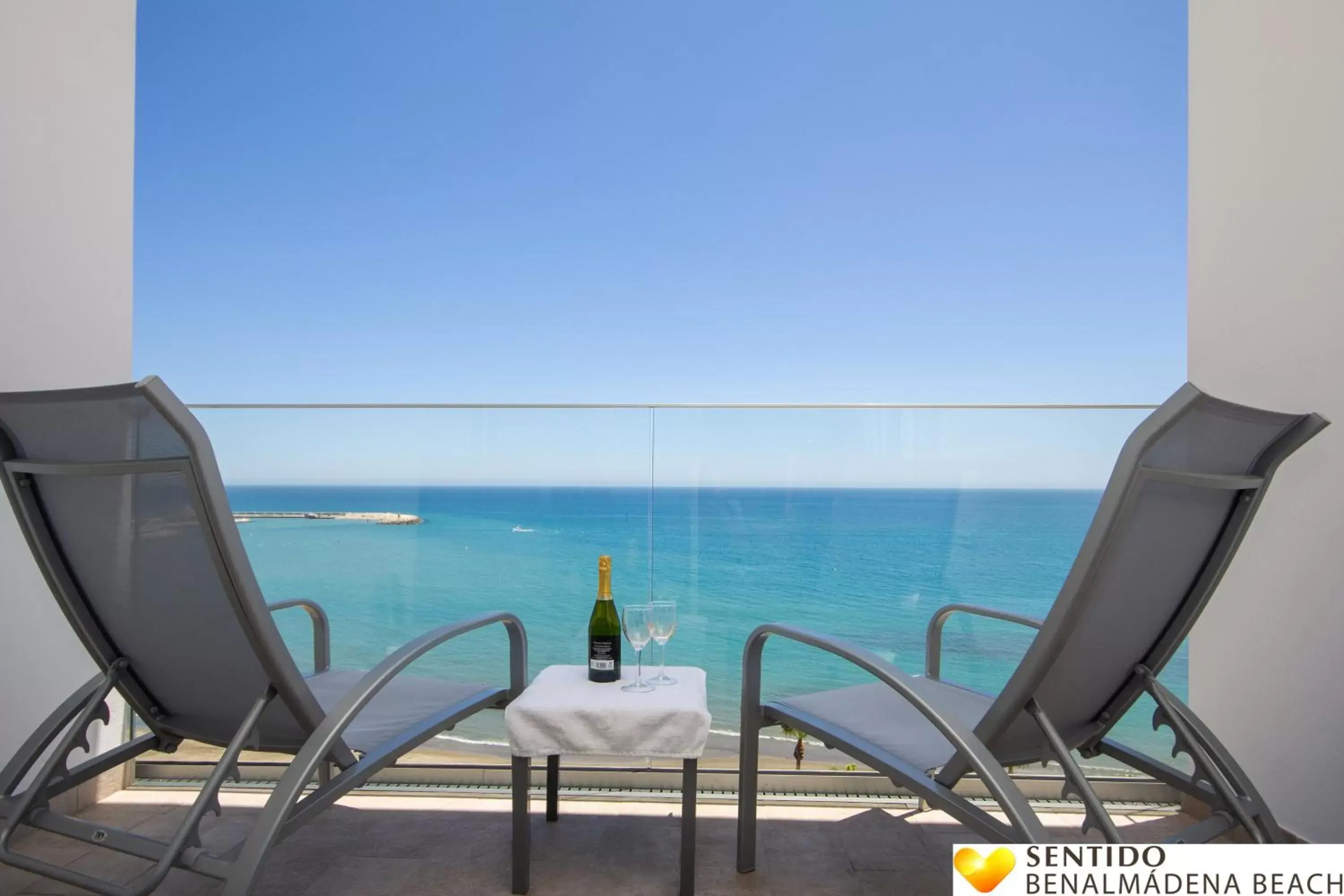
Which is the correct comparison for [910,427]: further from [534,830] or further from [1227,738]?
[534,830]

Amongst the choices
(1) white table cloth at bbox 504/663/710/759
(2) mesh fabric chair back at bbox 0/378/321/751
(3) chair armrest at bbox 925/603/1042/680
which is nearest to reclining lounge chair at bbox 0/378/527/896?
(2) mesh fabric chair back at bbox 0/378/321/751

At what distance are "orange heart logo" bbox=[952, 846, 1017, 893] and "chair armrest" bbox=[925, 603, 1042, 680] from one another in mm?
709

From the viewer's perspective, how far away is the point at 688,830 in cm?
191

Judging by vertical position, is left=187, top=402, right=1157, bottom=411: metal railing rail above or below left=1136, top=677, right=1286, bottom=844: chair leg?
above

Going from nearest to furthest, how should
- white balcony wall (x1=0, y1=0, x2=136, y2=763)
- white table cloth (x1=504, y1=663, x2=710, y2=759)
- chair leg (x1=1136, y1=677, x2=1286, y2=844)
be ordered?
chair leg (x1=1136, y1=677, x2=1286, y2=844) < white table cloth (x1=504, y1=663, x2=710, y2=759) < white balcony wall (x1=0, y1=0, x2=136, y2=763)

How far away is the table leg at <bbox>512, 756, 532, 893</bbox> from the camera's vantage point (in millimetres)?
1959

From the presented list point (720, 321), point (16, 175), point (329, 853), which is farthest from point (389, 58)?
point (329, 853)

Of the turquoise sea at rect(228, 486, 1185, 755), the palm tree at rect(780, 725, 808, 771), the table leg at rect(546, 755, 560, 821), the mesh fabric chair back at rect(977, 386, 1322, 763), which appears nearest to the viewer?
the mesh fabric chair back at rect(977, 386, 1322, 763)

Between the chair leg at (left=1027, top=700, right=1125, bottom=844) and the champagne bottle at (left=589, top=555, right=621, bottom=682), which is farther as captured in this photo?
the champagne bottle at (left=589, top=555, right=621, bottom=682)

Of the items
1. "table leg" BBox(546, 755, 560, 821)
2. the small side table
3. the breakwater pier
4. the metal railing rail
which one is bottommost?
"table leg" BBox(546, 755, 560, 821)

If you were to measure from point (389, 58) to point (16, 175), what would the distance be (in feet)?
58.9

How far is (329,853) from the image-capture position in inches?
Answer: 87.0

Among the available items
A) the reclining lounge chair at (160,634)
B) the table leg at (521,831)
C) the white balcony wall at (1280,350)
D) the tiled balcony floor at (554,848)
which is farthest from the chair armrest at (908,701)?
the white balcony wall at (1280,350)

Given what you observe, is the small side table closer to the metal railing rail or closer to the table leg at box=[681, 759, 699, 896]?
the table leg at box=[681, 759, 699, 896]
